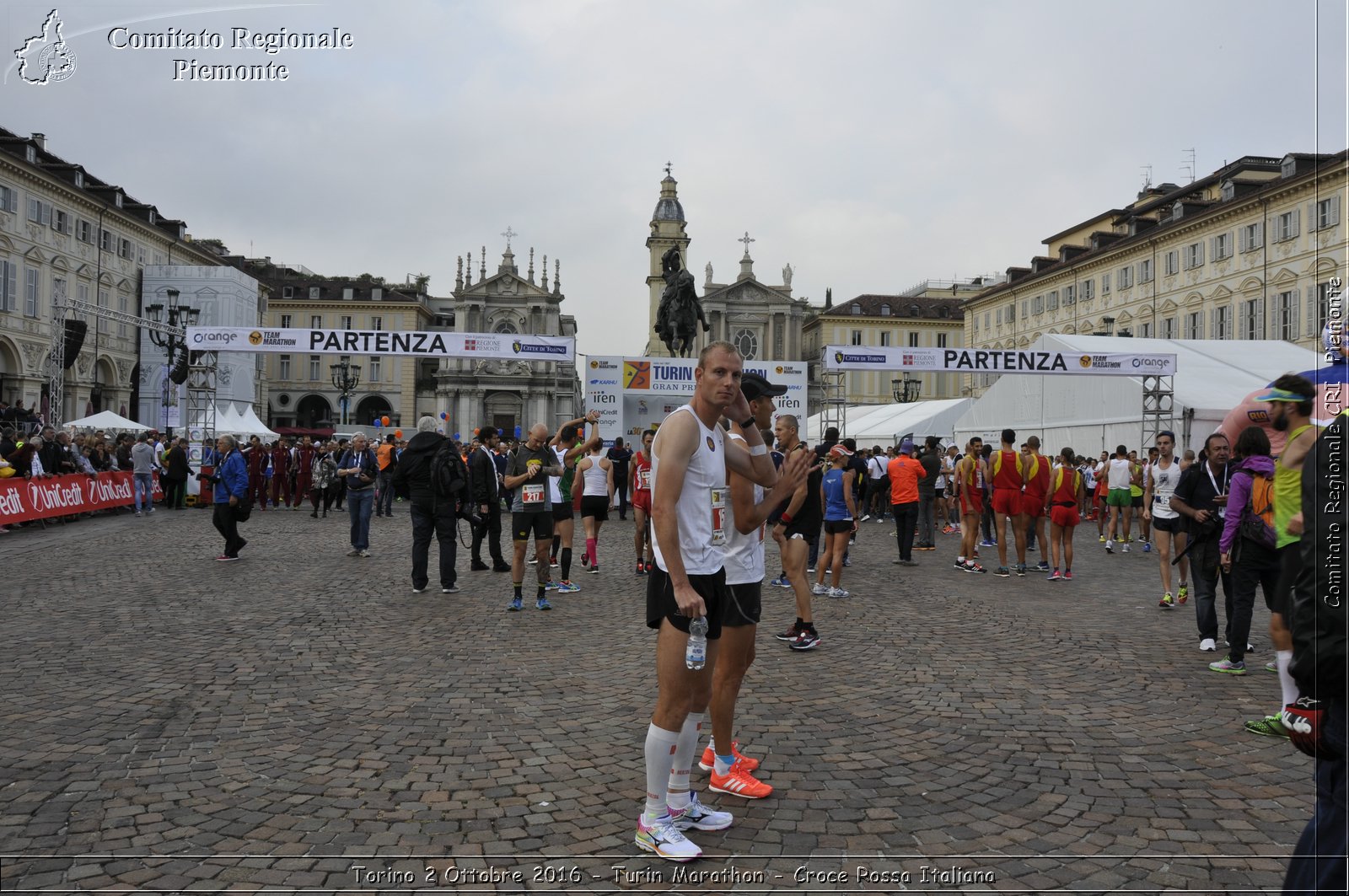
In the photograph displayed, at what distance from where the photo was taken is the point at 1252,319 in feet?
128

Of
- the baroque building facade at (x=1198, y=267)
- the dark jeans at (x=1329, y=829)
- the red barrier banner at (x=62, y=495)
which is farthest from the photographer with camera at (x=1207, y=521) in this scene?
the baroque building facade at (x=1198, y=267)

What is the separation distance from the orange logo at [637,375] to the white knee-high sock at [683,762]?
65.2 feet

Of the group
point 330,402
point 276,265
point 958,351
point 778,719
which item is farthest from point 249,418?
point 276,265

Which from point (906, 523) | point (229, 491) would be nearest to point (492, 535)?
point (229, 491)

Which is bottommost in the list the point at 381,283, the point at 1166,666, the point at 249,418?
the point at 1166,666

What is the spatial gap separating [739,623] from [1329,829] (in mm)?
2240

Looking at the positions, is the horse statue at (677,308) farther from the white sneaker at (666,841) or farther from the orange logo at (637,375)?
the white sneaker at (666,841)

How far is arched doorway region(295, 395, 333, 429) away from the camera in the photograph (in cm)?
7769

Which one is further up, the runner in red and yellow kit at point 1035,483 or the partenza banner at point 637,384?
the partenza banner at point 637,384

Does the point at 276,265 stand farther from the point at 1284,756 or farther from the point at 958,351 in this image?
the point at 1284,756

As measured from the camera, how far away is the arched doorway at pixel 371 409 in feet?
252

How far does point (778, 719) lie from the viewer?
5188 millimetres

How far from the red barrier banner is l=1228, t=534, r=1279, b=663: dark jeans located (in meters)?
17.9

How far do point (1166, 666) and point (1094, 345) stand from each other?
19918 mm
